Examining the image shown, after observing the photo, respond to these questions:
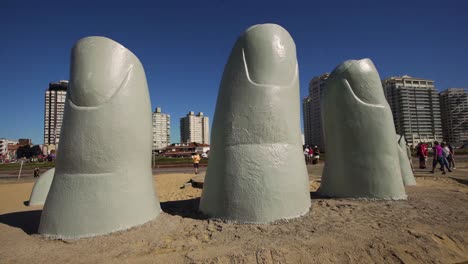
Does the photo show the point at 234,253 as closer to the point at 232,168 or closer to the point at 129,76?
the point at 232,168

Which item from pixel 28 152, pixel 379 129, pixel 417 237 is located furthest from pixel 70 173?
pixel 28 152

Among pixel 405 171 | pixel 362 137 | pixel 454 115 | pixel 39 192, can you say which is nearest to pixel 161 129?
pixel 454 115

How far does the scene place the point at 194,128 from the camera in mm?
118000

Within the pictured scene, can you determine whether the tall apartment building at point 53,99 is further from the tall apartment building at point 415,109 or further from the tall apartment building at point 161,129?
the tall apartment building at point 415,109

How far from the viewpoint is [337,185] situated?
24.3 ft

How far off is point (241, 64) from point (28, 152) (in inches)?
→ 3181

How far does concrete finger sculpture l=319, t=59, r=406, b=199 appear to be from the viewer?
6.88 m

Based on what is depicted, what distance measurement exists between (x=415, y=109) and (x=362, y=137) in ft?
211

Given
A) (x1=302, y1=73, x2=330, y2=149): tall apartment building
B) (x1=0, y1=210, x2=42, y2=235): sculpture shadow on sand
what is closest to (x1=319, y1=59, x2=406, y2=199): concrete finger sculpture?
(x1=0, y1=210, x2=42, y2=235): sculpture shadow on sand

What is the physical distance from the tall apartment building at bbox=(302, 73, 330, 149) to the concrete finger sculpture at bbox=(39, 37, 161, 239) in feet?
196

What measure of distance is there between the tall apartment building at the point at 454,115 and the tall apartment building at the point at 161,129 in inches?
3206

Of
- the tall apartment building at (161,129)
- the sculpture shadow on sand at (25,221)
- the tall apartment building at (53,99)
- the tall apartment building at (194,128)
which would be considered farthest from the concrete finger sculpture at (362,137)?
the tall apartment building at (194,128)

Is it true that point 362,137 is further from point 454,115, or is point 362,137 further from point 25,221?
point 454,115

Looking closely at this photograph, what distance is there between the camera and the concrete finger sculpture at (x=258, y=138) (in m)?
5.13
